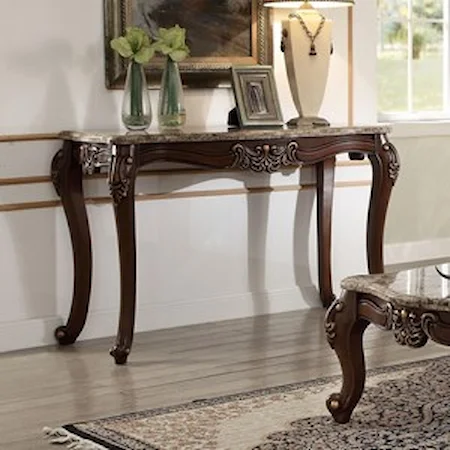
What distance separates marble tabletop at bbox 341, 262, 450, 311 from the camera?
272cm

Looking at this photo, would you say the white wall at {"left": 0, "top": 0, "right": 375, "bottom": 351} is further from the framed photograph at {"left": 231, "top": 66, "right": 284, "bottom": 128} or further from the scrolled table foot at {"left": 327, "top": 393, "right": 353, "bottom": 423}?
the scrolled table foot at {"left": 327, "top": 393, "right": 353, "bottom": 423}

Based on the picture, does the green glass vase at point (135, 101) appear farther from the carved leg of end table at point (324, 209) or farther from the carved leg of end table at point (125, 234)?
the carved leg of end table at point (324, 209)

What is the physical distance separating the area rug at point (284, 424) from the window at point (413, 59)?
8.18 feet

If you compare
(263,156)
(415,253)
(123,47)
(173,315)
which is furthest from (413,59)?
(123,47)

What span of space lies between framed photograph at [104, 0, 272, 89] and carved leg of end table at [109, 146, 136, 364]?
59 cm

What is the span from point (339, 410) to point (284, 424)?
0.49 feet

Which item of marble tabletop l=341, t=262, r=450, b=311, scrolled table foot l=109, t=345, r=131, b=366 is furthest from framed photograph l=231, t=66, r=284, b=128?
marble tabletop l=341, t=262, r=450, b=311

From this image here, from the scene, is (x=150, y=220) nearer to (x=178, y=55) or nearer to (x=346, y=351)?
(x=178, y=55)

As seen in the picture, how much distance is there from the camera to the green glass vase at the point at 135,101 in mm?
3998

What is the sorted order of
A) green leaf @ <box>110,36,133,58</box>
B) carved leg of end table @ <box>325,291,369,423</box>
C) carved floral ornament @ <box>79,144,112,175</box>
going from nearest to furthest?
1. carved leg of end table @ <box>325,291,369,423</box>
2. carved floral ornament @ <box>79,144,112,175</box>
3. green leaf @ <box>110,36,133,58</box>

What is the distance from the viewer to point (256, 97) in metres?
4.32

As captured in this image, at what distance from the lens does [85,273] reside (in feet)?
13.5

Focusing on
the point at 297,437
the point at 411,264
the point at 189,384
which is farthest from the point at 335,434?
A: the point at 411,264

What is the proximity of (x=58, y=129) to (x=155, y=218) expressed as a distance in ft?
1.68
